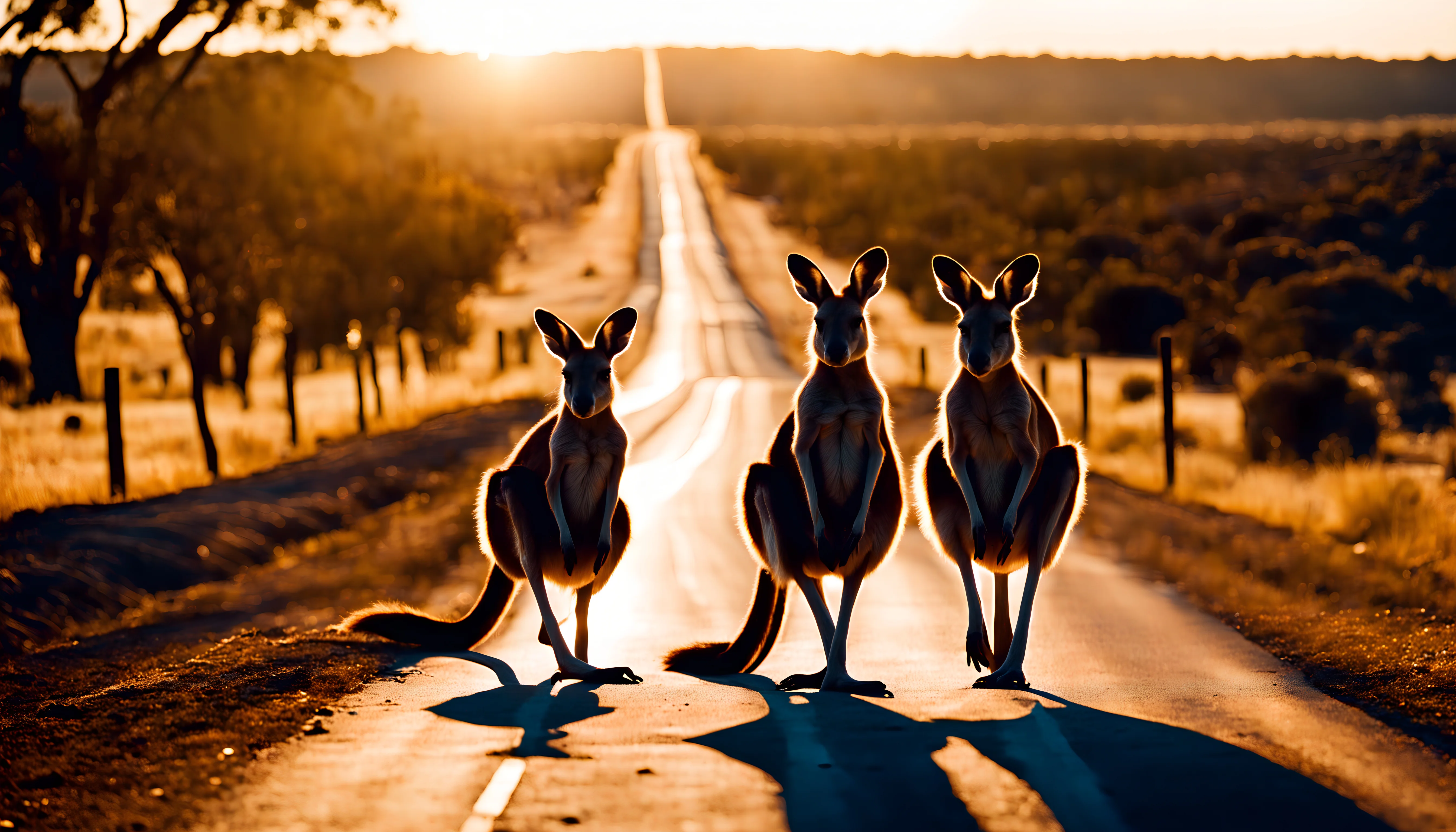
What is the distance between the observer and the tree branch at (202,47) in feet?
85.8

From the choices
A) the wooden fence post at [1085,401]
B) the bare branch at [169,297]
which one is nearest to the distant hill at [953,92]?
the bare branch at [169,297]

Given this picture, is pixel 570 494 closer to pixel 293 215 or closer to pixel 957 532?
pixel 957 532

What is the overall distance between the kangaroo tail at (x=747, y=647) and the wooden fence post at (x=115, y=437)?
11.6m

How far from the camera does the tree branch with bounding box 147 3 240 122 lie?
2616 centimetres

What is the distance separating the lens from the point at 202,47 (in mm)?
26375

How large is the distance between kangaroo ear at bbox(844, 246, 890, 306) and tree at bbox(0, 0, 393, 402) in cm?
2087

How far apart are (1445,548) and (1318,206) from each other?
1839 inches

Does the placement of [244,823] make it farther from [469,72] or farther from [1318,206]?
[469,72]

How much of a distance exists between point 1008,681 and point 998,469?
1.04 meters

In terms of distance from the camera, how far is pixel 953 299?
250 inches

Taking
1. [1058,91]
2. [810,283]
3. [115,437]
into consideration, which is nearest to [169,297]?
[115,437]

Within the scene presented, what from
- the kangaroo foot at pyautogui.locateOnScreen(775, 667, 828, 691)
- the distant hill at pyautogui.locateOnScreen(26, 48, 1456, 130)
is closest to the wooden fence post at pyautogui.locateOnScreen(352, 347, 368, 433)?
the kangaroo foot at pyautogui.locateOnScreen(775, 667, 828, 691)

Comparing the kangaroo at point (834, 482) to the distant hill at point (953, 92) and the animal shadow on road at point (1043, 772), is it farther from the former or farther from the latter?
the distant hill at point (953, 92)

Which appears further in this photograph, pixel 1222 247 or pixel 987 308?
pixel 1222 247
